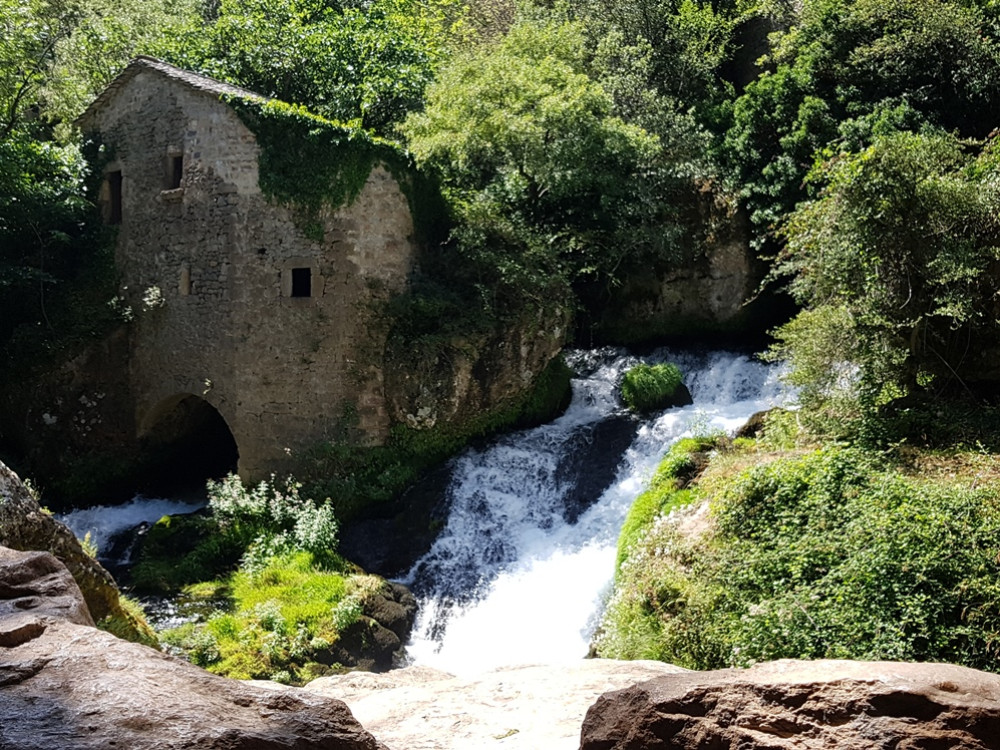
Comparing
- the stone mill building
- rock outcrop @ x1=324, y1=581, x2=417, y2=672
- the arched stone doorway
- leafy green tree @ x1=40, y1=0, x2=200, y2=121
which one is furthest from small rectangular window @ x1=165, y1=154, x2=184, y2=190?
rock outcrop @ x1=324, y1=581, x2=417, y2=672

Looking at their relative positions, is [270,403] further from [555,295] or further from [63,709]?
[63,709]

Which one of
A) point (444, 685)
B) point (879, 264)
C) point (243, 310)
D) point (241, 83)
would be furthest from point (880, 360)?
point (241, 83)

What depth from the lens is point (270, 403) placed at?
13.8 metres

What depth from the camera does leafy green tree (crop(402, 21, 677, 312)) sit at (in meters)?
14.5

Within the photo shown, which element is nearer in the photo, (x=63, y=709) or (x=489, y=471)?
(x=63, y=709)

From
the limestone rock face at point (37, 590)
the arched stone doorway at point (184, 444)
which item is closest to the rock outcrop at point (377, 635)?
the arched stone doorway at point (184, 444)

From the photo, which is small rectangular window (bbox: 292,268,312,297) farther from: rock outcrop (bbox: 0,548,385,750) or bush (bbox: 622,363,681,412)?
rock outcrop (bbox: 0,548,385,750)

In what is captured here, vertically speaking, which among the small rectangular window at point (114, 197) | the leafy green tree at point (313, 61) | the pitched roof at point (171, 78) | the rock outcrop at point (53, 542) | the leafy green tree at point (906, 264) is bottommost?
the rock outcrop at point (53, 542)

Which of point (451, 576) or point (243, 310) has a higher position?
point (243, 310)

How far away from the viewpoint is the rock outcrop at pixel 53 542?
5.40 m

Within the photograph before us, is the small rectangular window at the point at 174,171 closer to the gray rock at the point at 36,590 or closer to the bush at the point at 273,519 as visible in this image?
the bush at the point at 273,519

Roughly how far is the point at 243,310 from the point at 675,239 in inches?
310

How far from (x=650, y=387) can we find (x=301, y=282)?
19.5 feet

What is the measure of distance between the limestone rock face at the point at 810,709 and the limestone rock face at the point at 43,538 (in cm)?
370
